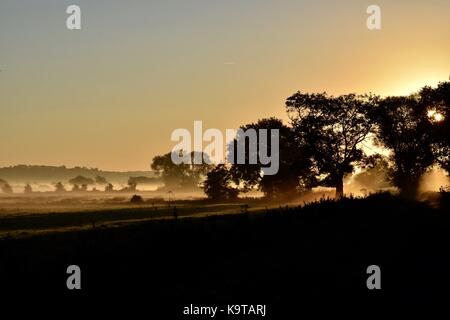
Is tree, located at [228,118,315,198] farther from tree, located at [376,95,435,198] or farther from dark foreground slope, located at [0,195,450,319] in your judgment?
dark foreground slope, located at [0,195,450,319]

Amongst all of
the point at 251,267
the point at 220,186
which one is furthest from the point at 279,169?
the point at 251,267

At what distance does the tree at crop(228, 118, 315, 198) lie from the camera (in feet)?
297

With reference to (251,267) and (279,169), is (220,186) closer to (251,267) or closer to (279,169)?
(279,169)

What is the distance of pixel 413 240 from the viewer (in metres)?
31.8

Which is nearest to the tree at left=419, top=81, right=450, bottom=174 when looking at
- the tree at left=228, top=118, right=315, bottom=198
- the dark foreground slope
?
the tree at left=228, top=118, right=315, bottom=198

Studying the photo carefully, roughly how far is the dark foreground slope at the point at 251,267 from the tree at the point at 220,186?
81.6m

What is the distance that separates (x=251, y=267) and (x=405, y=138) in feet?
233

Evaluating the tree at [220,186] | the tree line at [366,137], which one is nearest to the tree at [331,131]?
the tree line at [366,137]

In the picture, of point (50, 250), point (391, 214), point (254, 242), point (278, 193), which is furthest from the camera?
point (278, 193)

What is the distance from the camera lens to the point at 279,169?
349ft

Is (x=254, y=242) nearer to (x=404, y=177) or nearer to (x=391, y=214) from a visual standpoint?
(x=391, y=214)

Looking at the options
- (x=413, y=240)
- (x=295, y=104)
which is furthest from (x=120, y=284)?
(x=295, y=104)

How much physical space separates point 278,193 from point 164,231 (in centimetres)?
8073

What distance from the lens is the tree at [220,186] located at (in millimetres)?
118312
